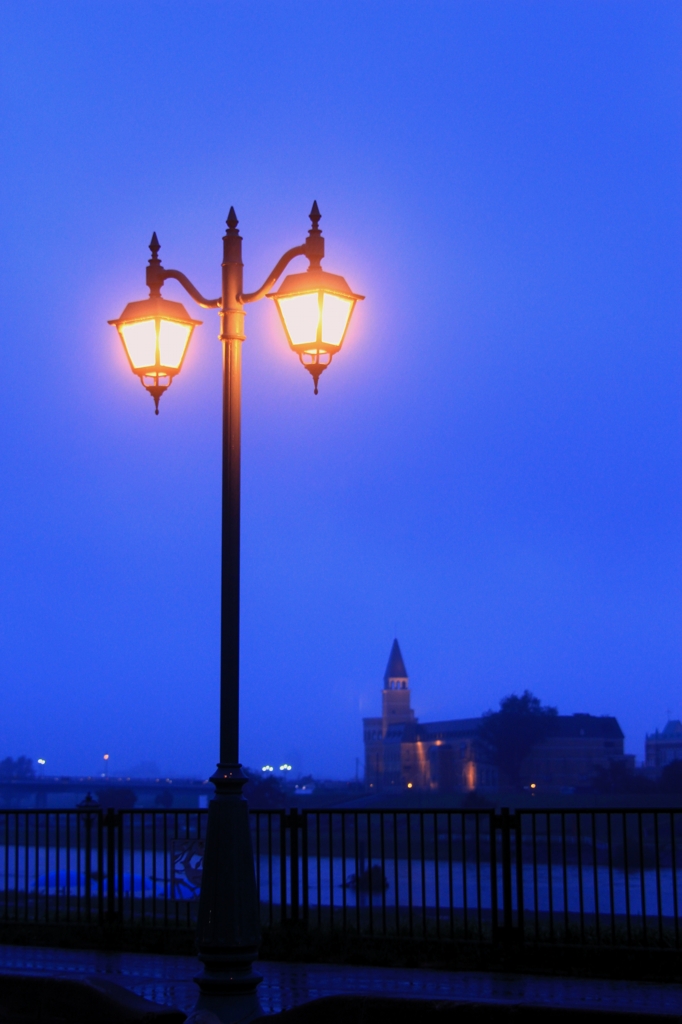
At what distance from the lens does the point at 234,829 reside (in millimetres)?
6656

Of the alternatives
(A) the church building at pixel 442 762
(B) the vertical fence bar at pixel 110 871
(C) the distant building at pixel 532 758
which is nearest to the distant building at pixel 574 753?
(C) the distant building at pixel 532 758

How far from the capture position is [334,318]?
7230 mm

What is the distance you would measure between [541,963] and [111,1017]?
344 cm

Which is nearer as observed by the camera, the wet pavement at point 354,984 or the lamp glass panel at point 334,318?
the wet pavement at point 354,984

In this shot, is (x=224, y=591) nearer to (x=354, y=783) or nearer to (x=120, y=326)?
(x=120, y=326)

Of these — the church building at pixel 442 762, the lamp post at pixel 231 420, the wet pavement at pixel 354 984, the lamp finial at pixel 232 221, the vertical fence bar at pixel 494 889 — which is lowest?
the church building at pixel 442 762

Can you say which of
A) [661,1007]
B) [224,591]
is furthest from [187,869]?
[661,1007]

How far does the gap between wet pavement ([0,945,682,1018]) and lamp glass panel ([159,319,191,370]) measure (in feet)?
13.9

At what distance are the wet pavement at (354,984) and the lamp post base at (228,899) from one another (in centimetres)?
62

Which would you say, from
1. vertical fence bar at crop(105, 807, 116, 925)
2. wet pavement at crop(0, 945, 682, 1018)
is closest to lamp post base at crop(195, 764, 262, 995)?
wet pavement at crop(0, 945, 682, 1018)

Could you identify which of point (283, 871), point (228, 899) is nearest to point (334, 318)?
point (228, 899)

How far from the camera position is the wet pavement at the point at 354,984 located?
277 inches

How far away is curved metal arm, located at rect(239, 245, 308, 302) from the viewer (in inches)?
293

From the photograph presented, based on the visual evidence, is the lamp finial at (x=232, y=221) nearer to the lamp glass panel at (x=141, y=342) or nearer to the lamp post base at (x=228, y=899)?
the lamp glass panel at (x=141, y=342)
